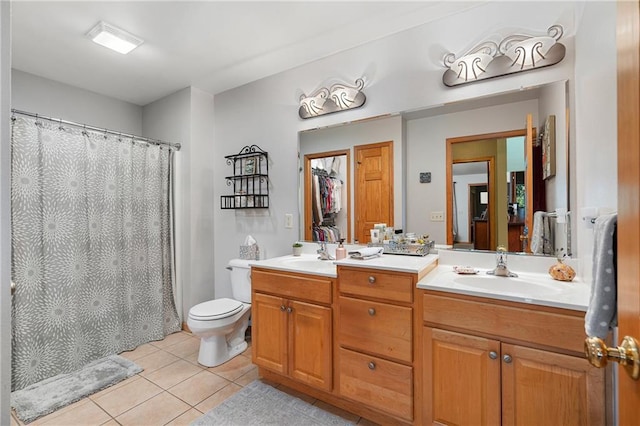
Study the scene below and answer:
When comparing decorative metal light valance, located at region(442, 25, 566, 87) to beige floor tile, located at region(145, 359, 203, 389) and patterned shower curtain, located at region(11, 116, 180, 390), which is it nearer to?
patterned shower curtain, located at region(11, 116, 180, 390)

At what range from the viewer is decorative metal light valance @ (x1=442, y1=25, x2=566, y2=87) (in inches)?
63.4

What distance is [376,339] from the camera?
5.25 feet

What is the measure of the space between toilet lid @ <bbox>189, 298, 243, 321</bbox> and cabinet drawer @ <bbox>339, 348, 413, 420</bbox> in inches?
40.7

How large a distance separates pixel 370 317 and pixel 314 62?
204cm

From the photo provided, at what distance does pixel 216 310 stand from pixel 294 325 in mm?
788

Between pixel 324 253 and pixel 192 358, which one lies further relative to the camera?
pixel 192 358

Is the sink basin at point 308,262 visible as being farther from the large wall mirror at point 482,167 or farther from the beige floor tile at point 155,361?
the beige floor tile at point 155,361

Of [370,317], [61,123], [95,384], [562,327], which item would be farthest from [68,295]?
[562,327]

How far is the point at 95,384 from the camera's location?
2.06m

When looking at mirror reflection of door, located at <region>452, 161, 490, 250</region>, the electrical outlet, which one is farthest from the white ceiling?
the electrical outlet

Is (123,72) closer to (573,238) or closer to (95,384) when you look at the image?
(95,384)

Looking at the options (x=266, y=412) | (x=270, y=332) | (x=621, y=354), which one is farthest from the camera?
(x=270, y=332)

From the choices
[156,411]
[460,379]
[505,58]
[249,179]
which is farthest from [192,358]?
[505,58]

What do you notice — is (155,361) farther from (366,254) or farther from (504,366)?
(504,366)
